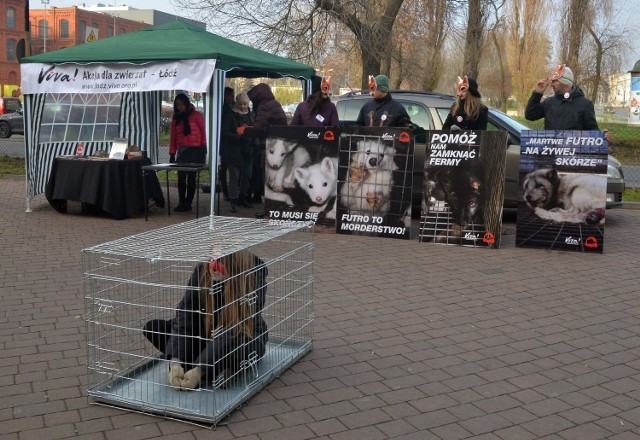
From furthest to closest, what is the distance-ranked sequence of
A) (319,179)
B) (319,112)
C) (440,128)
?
1. (440,128)
2. (319,112)
3. (319,179)

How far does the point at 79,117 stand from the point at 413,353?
9.55 meters

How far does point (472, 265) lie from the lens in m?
8.59

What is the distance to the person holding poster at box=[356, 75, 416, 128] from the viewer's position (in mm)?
10367

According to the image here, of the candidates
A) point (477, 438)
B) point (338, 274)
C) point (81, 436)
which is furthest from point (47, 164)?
point (477, 438)

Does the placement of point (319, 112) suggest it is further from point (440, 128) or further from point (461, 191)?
point (461, 191)

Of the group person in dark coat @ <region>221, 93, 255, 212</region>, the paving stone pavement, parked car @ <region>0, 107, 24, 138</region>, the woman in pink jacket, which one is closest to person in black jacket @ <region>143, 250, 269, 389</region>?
the paving stone pavement

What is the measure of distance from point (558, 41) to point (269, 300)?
1224 inches

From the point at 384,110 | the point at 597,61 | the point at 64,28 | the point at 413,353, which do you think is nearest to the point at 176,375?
the point at 413,353

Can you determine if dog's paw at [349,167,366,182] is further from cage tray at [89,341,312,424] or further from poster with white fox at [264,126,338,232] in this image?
cage tray at [89,341,312,424]

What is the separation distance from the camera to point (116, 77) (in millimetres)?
10602

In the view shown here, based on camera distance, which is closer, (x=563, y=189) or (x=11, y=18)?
(x=563, y=189)

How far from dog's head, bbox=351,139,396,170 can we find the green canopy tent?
1.90m

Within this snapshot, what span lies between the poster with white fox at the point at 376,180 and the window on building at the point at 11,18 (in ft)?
232

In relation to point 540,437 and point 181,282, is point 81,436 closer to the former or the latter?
point 181,282
